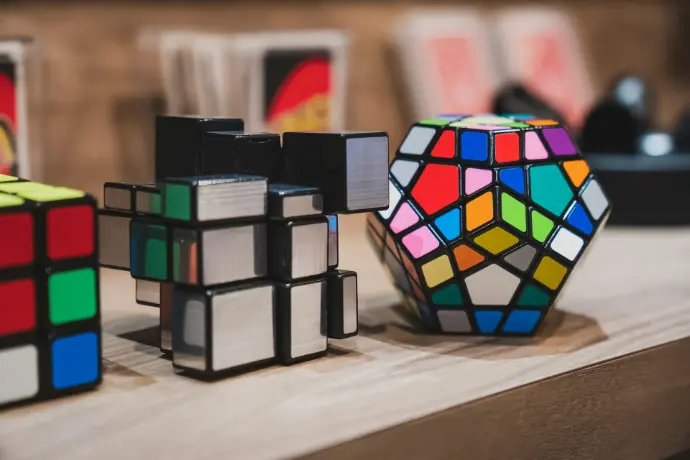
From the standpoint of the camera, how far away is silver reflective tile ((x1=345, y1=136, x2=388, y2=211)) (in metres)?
0.50

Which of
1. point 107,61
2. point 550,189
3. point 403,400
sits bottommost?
point 403,400

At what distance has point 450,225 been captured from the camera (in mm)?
556

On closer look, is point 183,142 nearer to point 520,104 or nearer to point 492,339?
point 492,339

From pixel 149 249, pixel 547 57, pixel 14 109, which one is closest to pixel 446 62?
pixel 547 57

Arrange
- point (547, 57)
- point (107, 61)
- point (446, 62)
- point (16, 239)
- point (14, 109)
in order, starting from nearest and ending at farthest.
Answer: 1. point (16, 239)
2. point (14, 109)
3. point (107, 61)
4. point (446, 62)
5. point (547, 57)

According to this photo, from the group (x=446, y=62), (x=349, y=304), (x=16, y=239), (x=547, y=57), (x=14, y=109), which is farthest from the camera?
(x=547, y=57)

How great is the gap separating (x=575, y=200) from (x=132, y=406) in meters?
0.30

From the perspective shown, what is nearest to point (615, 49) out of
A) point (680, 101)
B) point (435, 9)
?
point (680, 101)

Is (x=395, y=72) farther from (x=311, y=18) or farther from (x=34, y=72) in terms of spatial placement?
(x=34, y=72)

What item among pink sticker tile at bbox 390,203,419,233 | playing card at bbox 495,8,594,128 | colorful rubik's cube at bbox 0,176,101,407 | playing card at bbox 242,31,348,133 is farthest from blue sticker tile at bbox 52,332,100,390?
playing card at bbox 495,8,594,128

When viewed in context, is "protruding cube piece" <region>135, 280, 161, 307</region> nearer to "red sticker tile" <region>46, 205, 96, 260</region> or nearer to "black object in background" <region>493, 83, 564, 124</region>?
"red sticker tile" <region>46, 205, 96, 260</region>

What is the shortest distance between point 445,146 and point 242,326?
0.60ft

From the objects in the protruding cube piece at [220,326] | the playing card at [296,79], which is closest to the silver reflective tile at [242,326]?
the protruding cube piece at [220,326]

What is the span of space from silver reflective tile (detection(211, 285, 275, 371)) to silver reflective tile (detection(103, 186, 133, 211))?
89 millimetres
